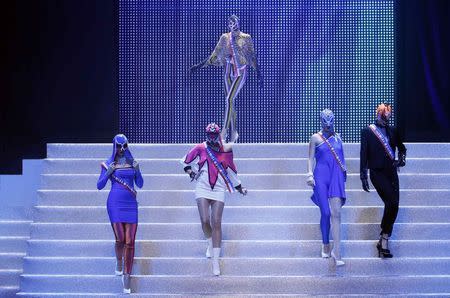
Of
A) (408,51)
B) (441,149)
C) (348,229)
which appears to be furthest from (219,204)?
(408,51)

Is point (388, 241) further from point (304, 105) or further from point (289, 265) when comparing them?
point (304, 105)

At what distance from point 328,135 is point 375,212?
1.52m

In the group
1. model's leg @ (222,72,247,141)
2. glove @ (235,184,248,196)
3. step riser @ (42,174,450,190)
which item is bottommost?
glove @ (235,184,248,196)

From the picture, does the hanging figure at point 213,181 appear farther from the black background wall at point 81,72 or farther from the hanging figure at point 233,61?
the black background wall at point 81,72

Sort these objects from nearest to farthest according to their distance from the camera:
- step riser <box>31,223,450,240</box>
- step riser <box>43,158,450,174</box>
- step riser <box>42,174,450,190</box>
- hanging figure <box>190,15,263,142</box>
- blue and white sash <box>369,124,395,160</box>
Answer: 1. blue and white sash <box>369,124,395,160</box>
2. step riser <box>31,223,450,240</box>
3. step riser <box>42,174,450,190</box>
4. step riser <box>43,158,450,174</box>
5. hanging figure <box>190,15,263,142</box>

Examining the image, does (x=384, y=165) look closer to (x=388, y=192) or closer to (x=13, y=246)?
(x=388, y=192)

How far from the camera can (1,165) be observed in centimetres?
1548

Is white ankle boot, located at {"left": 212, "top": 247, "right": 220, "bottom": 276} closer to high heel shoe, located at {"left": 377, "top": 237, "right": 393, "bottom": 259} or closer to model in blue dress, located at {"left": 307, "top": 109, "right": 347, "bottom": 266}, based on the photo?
model in blue dress, located at {"left": 307, "top": 109, "right": 347, "bottom": 266}

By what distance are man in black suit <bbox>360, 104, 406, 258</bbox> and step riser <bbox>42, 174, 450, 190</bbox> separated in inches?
60.5

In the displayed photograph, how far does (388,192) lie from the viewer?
39.4 ft

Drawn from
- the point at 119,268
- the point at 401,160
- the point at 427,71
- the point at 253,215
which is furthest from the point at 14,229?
the point at 427,71

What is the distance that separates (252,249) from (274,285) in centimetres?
71

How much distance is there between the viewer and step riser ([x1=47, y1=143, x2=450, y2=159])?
1460cm

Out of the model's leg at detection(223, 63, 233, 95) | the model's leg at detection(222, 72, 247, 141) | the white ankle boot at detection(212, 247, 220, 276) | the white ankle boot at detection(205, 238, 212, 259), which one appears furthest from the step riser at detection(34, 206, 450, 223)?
the model's leg at detection(223, 63, 233, 95)
